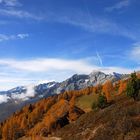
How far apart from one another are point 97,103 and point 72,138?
5555 centimetres

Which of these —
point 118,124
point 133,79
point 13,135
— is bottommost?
point 13,135

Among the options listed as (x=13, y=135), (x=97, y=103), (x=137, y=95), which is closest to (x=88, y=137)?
(x=137, y=95)

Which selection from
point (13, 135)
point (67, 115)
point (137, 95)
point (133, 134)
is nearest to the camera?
point (133, 134)

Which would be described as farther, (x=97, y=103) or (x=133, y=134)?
(x=97, y=103)

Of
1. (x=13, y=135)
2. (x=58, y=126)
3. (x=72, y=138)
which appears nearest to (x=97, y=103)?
(x=58, y=126)

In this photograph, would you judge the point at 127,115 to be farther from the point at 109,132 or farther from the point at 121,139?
the point at 121,139

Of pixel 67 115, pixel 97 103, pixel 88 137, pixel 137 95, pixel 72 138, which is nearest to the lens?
pixel 88 137

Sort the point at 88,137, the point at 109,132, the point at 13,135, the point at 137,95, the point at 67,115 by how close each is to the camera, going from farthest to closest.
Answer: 1. the point at 13,135
2. the point at 67,115
3. the point at 137,95
4. the point at 88,137
5. the point at 109,132

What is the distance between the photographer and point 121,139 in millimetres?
73000

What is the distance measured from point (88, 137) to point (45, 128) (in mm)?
73698

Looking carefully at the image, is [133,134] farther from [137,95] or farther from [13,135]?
[13,135]

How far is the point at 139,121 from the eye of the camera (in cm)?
8269

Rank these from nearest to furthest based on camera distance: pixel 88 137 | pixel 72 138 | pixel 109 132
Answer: pixel 109 132 < pixel 88 137 < pixel 72 138

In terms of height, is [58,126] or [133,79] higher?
[133,79]
